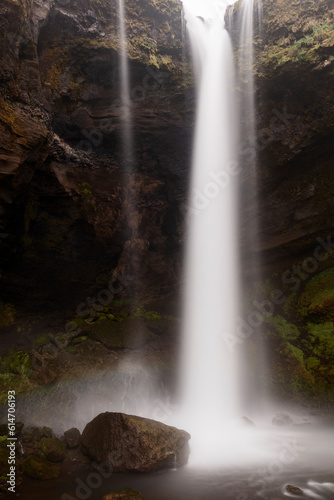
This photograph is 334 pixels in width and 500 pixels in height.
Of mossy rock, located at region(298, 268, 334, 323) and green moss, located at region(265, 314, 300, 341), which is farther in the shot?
green moss, located at region(265, 314, 300, 341)

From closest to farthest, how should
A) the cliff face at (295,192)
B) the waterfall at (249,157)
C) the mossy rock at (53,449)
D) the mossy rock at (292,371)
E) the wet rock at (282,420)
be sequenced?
the mossy rock at (53,449)
the wet rock at (282,420)
the cliff face at (295,192)
the mossy rock at (292,371)
the waterfall at (249,157)

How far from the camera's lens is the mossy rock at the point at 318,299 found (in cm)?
1195

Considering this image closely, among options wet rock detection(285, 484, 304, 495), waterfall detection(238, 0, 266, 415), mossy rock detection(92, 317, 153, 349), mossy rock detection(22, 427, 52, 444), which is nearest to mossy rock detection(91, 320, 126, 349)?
mossy rock detection(92, 317, 153, 349)

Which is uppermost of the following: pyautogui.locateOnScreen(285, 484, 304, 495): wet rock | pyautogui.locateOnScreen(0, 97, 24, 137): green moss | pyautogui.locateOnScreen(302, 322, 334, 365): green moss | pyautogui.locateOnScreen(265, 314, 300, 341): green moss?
pyautogui.locateOnScreen(0, 97, 24, 137): green moss

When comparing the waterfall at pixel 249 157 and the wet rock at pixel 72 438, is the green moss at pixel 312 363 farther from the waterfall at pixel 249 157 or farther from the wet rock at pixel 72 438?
the wet rock at pixel 72 438

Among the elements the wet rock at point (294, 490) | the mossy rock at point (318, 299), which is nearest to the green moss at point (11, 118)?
the wet rock at point (294, 490)

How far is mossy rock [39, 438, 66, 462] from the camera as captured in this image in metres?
7.15

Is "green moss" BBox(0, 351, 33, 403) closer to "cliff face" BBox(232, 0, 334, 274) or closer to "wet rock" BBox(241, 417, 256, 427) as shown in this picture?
"wet rock" BBox(241, 417, 256, 427)

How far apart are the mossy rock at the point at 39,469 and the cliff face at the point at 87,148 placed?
5545 millimetres

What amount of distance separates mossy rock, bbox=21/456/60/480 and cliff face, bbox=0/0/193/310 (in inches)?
218

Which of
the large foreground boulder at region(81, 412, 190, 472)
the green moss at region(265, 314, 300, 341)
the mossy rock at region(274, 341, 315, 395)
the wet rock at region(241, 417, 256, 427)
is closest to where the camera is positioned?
the large foreground boulder at region(81, 412, 190, 472)

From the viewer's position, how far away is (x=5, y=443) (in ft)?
23.9

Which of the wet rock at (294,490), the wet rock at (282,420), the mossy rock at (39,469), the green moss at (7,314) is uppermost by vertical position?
the green moss at (7,314)

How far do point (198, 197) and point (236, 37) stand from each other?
5.97 metres
